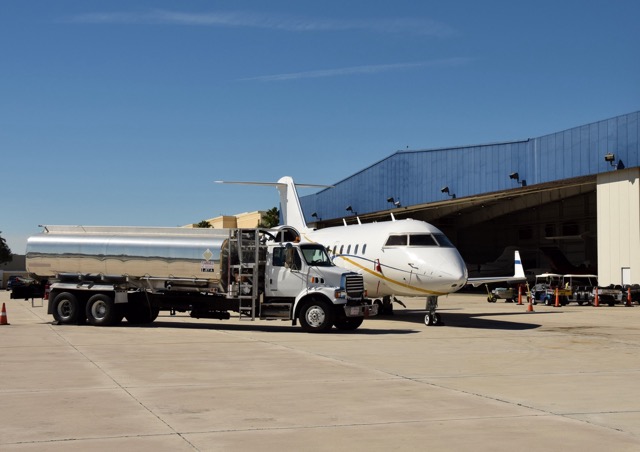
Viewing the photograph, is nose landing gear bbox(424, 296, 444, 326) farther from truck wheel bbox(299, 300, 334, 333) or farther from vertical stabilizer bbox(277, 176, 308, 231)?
vertical stabilizer bbox(277, 176, 308, 231)

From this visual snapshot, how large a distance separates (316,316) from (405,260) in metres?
4.41

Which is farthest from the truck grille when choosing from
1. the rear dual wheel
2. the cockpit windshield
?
the rear dual wheel

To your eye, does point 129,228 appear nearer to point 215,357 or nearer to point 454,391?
point 215,357

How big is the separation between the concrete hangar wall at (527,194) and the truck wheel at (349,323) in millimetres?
24354

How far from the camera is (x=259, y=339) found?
20719 mm

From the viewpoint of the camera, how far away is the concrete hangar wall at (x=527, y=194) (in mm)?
43031

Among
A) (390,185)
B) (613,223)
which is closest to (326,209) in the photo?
(390,185)

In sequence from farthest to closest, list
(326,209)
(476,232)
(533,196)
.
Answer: (476,232) < (326,209) < (533,196)

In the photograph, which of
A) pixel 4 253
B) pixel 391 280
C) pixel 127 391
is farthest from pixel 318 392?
pixel 4 253

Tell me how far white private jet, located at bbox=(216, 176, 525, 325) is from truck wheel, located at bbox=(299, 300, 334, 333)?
2450 millimetres

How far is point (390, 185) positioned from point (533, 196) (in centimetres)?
1415

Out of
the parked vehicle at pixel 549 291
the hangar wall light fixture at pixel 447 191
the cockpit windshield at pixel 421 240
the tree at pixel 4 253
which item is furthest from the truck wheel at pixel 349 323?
the tree at pixel 4 253

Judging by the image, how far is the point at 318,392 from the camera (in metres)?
11.5

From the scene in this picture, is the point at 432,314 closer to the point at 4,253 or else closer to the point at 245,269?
the point at 245,269
